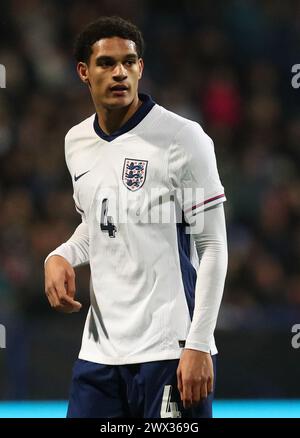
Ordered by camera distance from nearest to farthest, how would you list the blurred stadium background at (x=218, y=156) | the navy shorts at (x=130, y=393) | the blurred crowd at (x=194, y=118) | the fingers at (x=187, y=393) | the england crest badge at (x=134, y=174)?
the fingers at (x=187, y=393) < the navy shorts at (x=130, y=393) < the england crest badge at (x=134, y=174) < the blurred stadium background at (x=218, y=156) < the blurred crowd at (x=194, y=118)

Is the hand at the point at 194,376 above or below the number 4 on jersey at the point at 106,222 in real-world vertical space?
below

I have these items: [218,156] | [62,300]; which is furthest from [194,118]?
[62,300]

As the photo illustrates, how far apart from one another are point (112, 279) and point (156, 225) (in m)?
0.22

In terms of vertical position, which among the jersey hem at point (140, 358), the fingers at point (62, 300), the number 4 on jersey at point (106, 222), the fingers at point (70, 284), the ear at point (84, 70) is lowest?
the jersey hem at point (140, 358)

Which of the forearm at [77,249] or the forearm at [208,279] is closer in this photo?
the forearm at [208,279]

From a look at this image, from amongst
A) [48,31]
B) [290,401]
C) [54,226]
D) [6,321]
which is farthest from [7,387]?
[48,31]

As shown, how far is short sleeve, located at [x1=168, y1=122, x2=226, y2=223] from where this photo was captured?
10.3 ft

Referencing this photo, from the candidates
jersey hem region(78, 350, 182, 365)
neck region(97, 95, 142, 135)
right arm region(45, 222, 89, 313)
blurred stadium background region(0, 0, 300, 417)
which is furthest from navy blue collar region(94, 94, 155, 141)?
blurred stadium background region(0, 0, 300, 417)

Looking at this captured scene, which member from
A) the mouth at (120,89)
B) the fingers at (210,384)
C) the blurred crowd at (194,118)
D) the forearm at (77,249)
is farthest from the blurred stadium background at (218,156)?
the mouth at (120,89)

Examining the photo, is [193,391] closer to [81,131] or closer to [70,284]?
[70,284]

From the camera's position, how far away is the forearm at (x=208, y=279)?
3062mm

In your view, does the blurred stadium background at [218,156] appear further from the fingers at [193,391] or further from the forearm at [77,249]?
the fingers at [193,391]

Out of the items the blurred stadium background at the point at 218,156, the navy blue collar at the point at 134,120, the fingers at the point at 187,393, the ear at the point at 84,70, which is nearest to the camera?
the fingers at the point at 187,393

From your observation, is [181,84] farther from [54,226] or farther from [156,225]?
[156,225]
